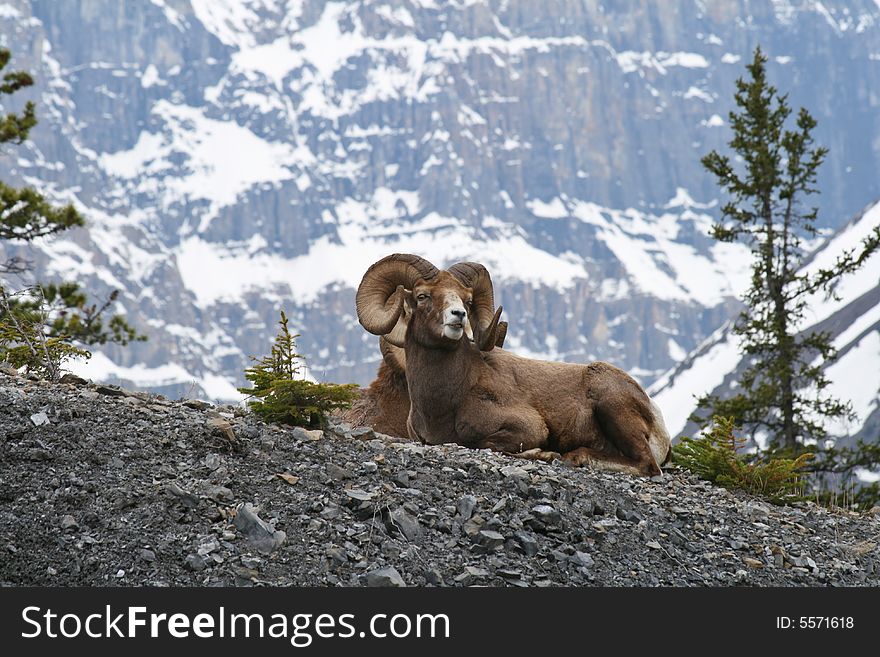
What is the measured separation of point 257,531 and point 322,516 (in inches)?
24.9

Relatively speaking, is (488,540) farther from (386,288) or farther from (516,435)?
(386,288)

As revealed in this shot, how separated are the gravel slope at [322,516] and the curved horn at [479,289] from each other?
9.51 feet

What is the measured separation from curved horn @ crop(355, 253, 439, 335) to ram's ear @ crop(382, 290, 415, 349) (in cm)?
7

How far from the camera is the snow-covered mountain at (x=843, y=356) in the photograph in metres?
102

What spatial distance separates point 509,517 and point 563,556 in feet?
2.15

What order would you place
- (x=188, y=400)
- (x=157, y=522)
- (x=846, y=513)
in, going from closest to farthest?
(x=157, y=522) < (x=188, y=400) < (x=846, y=513)

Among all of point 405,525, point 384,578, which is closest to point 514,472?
point 405,525

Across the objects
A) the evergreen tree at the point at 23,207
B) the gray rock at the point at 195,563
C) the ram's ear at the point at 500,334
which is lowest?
the gray rock at the point at 195,563

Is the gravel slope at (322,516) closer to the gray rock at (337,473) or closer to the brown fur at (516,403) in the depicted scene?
the gray rock at (337,473)

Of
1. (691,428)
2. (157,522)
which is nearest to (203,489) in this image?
(157,522)

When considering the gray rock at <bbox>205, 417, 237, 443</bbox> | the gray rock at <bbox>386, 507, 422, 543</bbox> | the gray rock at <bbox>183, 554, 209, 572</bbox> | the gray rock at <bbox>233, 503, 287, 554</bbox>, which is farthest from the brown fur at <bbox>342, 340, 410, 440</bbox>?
the gray rock at <bbox>183, 554, 209, 572</bbox>

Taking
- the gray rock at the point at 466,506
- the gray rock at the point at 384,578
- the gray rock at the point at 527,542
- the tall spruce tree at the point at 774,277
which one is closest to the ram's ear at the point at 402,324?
the gray rock at the point at 466,506

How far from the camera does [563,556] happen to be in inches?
390
